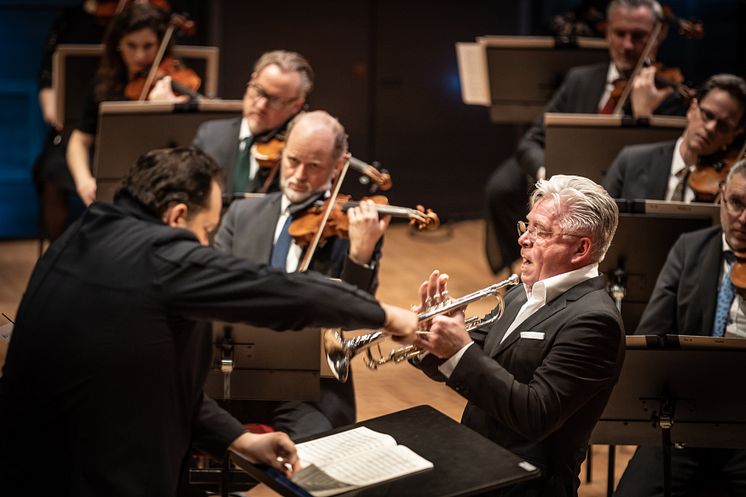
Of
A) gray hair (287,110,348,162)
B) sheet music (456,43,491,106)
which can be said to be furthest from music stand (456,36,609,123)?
gray hair (287,110,348,162)

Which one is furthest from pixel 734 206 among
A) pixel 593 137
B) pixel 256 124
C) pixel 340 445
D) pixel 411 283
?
pixel 411 283

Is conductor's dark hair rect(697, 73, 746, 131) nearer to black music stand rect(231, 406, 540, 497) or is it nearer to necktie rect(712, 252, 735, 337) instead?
necktie rect(712, 252, 735, 337)

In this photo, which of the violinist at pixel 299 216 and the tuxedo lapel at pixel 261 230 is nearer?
the violinist at pixel 299 216

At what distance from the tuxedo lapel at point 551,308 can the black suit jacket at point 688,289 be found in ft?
2.85

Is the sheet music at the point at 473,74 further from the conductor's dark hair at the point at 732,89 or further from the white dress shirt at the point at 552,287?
the white dress shirt at the point at 552,287

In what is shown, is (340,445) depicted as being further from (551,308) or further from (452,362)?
(551,308)

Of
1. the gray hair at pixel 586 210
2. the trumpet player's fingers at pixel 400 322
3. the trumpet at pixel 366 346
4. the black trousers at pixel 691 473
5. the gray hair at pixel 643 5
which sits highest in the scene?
the gray hair at pixel 643 5

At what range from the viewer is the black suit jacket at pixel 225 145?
466 centimetres

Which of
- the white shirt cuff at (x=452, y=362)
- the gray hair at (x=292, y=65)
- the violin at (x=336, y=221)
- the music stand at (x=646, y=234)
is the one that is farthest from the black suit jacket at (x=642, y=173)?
the white shirt cuff at (x=452, y=362)

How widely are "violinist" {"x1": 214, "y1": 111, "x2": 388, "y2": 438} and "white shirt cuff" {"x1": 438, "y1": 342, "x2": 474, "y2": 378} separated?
40.0 inches

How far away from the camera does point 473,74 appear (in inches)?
239

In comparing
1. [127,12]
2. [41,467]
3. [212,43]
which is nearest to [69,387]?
[41,467]

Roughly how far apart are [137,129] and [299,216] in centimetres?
110

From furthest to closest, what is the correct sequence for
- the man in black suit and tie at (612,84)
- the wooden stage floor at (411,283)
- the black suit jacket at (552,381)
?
the man in black suit and tie at (612,84), the wooden stage floor at (411,283), the black suit jacket at (552,381)
